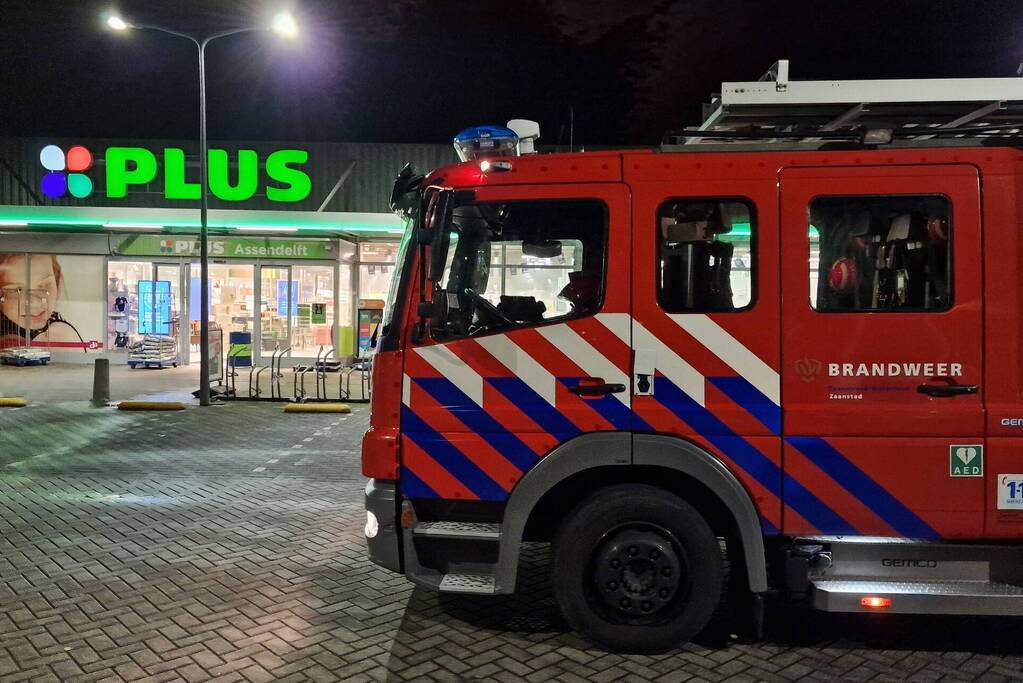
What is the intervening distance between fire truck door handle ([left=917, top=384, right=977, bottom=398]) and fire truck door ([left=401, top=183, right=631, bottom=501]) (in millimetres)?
1558

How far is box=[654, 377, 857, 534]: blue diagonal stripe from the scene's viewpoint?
4148 mm

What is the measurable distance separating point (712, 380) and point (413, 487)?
1762mm

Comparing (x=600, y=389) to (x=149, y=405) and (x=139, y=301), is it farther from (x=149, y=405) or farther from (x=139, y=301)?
(x=139, y=301)

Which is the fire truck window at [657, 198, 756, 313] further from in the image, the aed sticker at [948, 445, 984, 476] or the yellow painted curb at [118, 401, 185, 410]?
the yellow painted curb at [118, 401, 185, 410]

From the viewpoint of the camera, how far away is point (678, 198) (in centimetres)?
429

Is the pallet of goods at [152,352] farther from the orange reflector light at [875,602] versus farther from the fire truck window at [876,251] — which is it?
the orange reflector light at [875,602]

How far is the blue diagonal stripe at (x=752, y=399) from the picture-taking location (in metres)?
4.16

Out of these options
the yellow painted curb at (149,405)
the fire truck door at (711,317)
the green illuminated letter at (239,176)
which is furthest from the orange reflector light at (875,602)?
the green illuminated letter at (239,176)

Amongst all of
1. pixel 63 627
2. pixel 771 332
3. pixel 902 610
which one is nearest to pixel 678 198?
pixel 771 332

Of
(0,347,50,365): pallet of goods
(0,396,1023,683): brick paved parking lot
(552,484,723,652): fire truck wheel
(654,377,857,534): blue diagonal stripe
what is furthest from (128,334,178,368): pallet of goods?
(654,377,857,534): blue diagonal stripe

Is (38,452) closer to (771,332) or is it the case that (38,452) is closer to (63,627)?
(63,627)

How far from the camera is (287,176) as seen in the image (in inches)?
824

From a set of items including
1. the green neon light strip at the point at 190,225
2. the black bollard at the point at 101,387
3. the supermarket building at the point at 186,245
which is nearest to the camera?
the black bollard at the point at 101,387

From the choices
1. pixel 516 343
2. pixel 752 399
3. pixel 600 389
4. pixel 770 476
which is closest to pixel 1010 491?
pixel 770 476
